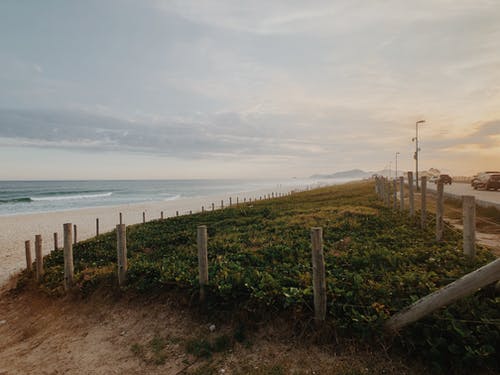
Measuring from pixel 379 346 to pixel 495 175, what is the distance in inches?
1200

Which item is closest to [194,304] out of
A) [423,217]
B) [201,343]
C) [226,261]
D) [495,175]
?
[201,343]

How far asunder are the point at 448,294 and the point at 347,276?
2.27 meters

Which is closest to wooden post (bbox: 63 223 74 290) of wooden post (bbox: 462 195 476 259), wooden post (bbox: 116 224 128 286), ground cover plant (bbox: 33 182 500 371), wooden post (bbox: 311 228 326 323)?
ground cover plant (bbox: 33 182 500 371)

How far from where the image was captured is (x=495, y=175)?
2545 centimetres

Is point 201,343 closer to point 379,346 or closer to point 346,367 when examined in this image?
point 346,367

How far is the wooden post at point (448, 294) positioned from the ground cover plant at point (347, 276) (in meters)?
0.18

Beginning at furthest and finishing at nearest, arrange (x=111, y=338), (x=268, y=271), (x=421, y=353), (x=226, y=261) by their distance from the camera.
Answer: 1. (x=226, y=261)
2. (x=268, y=271)
3. (x=111, y=338)
4. (x=421, y=353)

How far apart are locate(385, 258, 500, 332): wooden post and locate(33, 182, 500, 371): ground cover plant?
0.18 meters

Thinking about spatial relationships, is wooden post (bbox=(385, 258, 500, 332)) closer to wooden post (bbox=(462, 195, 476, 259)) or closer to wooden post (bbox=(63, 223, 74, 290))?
wooden post (bbox=(462, 195, 476, 259))

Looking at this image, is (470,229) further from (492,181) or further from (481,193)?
(492,181)

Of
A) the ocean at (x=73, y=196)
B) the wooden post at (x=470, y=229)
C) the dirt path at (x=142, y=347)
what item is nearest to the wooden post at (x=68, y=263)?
the dirt path at (x=142, y=347)

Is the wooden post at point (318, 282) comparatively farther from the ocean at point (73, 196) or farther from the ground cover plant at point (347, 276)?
the ocean at point (73, 196)

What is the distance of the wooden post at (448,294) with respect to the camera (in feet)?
11.7

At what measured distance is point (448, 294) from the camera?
3885mm
